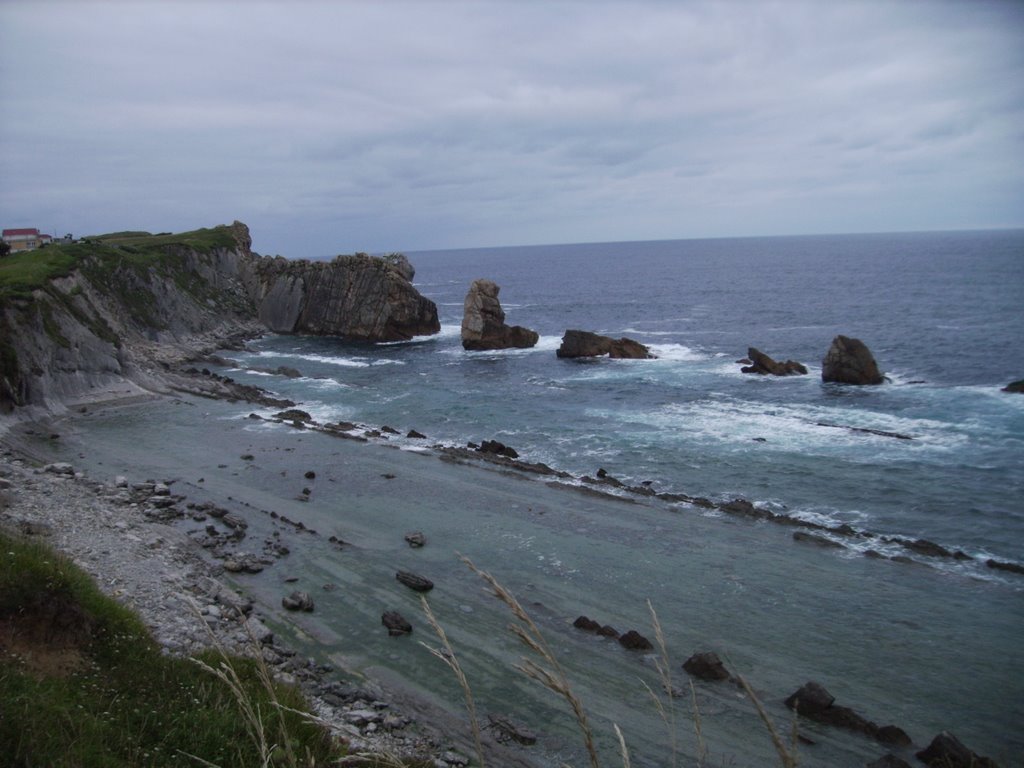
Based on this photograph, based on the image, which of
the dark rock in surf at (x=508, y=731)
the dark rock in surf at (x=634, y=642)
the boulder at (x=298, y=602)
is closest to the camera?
the dark rock in surf at (x=508, y=731)

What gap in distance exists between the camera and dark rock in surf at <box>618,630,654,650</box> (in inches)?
754

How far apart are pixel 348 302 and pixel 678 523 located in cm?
6551

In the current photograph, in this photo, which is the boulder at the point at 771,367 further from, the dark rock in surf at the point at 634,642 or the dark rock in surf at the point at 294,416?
the dark rock in surf at the point at 634,642

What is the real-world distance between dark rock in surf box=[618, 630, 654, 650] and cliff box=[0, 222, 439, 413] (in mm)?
36520

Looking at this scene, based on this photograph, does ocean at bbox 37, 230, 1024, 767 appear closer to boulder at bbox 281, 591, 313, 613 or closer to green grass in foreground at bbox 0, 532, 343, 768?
boulder at bbox 281, 591, 313, 613

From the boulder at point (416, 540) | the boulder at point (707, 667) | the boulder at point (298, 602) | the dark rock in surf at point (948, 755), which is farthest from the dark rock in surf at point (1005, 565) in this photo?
the boulder at point (298, 602)

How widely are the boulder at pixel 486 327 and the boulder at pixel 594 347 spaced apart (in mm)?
8721

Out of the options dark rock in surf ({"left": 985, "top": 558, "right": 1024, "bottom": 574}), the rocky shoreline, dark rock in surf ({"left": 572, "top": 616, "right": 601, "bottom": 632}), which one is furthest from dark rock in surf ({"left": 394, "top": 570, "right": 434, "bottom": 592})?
dark rock in surf ({"left": 985, "top": 558, "right": 1024, "bottom": 574})

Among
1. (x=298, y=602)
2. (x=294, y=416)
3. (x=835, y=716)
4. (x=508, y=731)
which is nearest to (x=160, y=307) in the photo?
(x=294, y=416)

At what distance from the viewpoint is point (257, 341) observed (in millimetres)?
83250

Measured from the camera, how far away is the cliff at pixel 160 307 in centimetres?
4350

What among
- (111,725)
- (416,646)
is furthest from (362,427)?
(111,725)

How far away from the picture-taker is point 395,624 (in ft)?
65.3

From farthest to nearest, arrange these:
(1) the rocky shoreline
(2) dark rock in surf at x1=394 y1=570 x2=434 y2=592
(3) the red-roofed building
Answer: (3) the red-roofed building, (2) dark rock in surf at x1=394 y1=570 x2=434 y2=592, (1) the rocky shoreline
